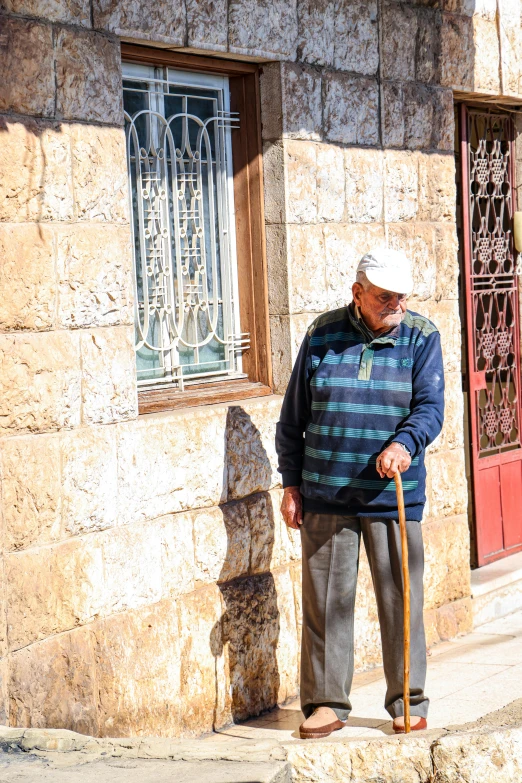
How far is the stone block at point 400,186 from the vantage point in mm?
6672

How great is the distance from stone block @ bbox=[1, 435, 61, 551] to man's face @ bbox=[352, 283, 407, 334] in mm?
1359

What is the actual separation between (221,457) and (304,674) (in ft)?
3.37

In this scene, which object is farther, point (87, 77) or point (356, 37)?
point (356, 37)

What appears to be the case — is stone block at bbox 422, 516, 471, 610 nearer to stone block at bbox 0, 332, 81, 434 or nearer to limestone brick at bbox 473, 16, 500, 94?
limestone brick at bbox 473, 16, 500, 94

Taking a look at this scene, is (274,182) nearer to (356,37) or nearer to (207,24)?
(207,24)

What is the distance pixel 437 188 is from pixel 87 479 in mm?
3120

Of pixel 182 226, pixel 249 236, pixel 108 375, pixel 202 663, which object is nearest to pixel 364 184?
pixel 249 236

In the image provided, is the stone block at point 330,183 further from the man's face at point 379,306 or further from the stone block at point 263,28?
the man's face at point 379,306

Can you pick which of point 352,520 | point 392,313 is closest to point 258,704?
point 352,520

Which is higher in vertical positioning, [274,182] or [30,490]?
[274,182]

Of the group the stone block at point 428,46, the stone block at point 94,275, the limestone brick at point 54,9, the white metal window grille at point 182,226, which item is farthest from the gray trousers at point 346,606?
the stone block at point 428,46

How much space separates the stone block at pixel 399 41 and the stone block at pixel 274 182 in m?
0.97

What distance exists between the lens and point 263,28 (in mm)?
5789

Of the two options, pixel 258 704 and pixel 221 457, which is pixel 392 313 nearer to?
pixel 221 457
